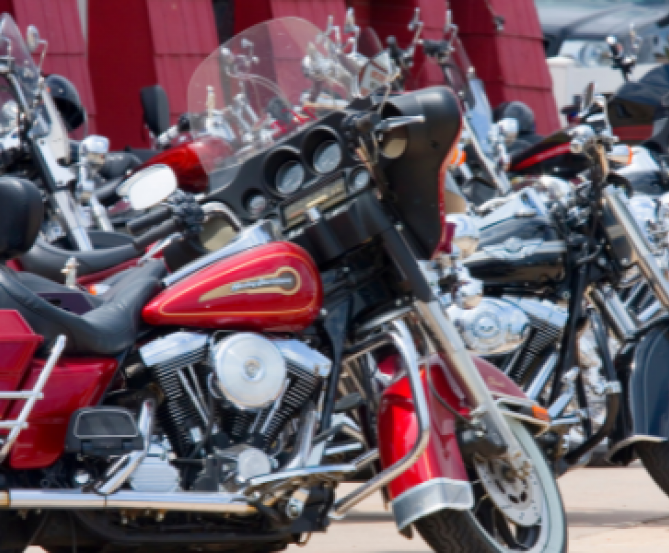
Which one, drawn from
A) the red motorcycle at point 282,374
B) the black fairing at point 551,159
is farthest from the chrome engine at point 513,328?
the black fairing at point 551,159

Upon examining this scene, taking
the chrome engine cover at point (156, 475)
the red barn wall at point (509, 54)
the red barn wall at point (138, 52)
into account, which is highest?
the chrome engine cover at point (156, 475)

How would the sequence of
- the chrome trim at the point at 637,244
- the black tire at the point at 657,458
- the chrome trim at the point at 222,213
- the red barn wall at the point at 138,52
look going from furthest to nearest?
the red barn wall at the point at 138,52, the chrome trim at the point at 637,244, the black tire at the point at 657,458, the chrome trim at the point at 222,213

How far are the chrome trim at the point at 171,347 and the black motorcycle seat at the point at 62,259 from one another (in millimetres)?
1602

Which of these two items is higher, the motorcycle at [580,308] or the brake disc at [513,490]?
the brake disc at [513,490]

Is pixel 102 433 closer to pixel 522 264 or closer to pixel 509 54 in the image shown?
pixel 522 264

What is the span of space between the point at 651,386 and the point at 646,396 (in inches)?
2.1

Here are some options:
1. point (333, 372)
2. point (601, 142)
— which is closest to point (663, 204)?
point (601, 142)

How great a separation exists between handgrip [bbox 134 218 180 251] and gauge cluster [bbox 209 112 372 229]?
0.93 feet

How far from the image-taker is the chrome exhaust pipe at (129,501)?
3305 millimetres

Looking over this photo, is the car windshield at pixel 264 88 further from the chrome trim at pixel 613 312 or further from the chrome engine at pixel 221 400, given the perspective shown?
the chrome trim at pixel 613 312

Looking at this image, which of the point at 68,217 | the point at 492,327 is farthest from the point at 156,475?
the point at 68,217

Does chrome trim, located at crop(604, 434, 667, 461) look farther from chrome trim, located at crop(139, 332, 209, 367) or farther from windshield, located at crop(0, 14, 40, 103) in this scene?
windshield, located at crop(0, 14, 40, 103)

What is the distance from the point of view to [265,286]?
3.78m

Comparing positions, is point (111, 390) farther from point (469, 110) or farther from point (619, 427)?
point (469, 110)
